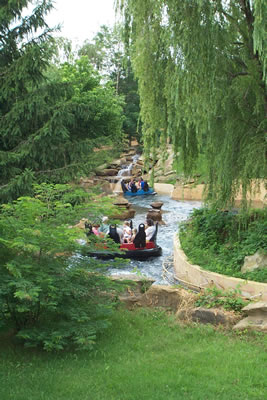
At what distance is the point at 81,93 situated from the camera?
34.4m

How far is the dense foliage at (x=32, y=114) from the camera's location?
42.7 feet

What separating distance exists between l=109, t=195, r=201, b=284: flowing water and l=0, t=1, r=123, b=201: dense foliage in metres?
3.56

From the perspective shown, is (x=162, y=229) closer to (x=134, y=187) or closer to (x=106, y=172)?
(x=134, y=187)

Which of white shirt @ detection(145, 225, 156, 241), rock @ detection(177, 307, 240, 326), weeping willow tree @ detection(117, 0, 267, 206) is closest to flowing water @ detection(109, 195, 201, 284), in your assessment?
white shirt @ detection(145, 225, 156, 241)

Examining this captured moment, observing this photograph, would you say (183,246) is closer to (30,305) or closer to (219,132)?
(219,132)

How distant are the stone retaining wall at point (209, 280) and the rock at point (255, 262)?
48 cm

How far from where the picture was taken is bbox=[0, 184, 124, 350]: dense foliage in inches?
226

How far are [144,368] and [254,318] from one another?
113 inches

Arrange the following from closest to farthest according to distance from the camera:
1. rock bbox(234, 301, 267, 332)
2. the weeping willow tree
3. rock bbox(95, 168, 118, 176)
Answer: rock bbox(234, 301, 267, 332) → the weeping willow tree → rock bbox(95, 168, 118, 176)

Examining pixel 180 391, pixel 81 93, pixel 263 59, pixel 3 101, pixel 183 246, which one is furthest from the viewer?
pixel 81 93

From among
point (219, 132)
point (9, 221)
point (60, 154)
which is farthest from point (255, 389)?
point (60, 154)

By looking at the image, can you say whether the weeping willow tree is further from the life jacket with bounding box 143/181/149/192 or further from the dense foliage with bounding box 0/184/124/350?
the life jacket with bounding box 143/181/149/192

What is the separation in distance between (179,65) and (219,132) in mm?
2006

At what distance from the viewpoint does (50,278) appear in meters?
5.70
